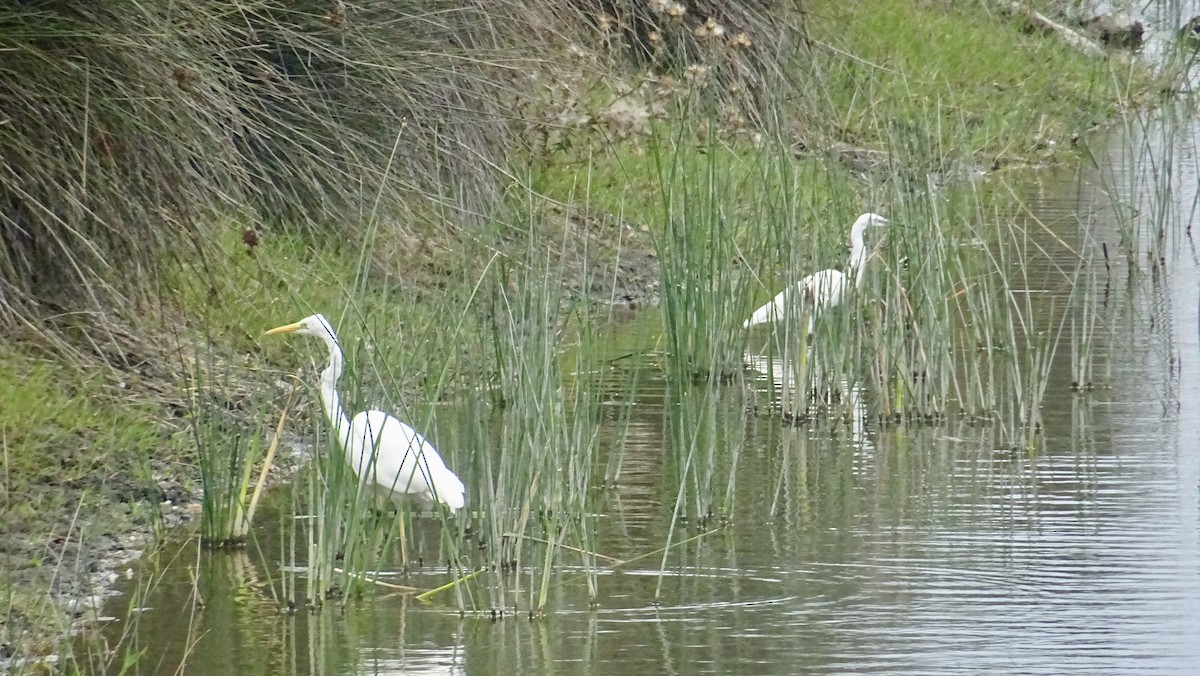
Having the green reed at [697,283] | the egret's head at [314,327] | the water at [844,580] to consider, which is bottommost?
the water at [844,580]

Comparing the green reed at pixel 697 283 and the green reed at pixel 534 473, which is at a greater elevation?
the green reed at pixel 697 283

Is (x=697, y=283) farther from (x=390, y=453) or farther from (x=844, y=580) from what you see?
(x=844, y=580)

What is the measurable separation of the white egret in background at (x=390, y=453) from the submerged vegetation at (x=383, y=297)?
0.09 m

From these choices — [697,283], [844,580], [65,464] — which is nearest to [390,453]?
[65,464]

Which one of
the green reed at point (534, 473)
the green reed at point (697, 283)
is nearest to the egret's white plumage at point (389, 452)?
the green reed at point (534, 473)

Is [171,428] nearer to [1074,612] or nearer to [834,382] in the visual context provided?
[834,382]

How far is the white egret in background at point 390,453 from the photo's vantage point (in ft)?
16.2

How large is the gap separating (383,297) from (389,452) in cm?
122

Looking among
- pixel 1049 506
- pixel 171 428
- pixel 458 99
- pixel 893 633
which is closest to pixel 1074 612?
pixel 893 633

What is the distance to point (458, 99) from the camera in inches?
326

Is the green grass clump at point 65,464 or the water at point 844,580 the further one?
the green grass clump at point 65,464

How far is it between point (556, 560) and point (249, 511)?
34.9 inches

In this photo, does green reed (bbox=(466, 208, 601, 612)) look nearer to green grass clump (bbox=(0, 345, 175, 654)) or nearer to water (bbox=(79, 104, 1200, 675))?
water (bbox=(79, 104, 1200, 675))

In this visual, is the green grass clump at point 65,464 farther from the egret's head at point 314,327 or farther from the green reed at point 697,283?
the green reed at point 697,283
